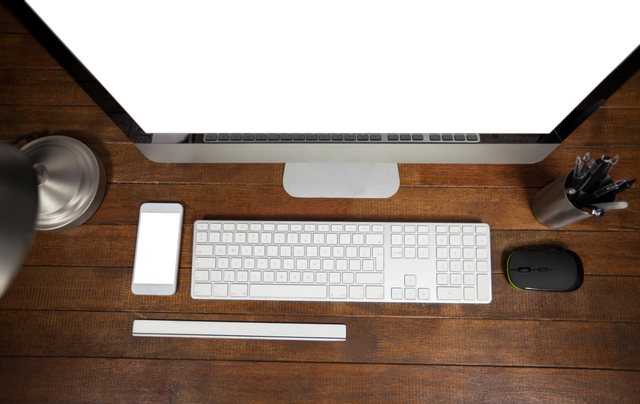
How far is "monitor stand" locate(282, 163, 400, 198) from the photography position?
0.68 metres

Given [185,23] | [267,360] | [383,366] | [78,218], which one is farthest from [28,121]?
[383,366]

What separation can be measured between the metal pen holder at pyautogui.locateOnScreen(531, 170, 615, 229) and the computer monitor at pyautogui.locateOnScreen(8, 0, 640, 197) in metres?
0.06

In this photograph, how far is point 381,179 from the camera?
0.69 m

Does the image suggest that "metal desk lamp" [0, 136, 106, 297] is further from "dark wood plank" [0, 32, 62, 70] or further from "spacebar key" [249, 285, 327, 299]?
"spacebar key" [249, 285, 327, 299]

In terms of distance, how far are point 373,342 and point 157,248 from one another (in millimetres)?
419

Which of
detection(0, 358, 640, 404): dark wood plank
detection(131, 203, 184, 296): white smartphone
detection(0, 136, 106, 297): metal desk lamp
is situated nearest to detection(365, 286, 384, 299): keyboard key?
detection(0, 358, 640, 404): dark wood plank

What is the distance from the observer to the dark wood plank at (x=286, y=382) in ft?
2.01

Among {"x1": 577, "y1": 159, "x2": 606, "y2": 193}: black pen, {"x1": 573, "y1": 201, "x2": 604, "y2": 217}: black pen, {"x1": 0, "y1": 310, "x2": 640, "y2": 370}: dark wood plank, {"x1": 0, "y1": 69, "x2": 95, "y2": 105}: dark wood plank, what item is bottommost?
{"x1": 0, "y1": 310, "x2": 640, "y2": 370}: dark wood plank

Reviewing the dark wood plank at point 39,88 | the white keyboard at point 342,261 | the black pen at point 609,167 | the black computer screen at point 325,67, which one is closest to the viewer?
the black computer screen at point 325,67

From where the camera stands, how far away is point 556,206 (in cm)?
61

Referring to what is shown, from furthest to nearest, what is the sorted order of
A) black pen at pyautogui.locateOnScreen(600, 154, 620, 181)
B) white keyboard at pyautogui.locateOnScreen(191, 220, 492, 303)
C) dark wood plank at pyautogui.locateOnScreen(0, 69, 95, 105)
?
dark wood plank at pyautogui.locateOnScreen(0, 69, 95, 105) < white keyboard at pyautogui.locateOnScreen(191, 220, 492, 303) < black pen at pyautogui.locateOnScreen(600, 154, 620, 181)

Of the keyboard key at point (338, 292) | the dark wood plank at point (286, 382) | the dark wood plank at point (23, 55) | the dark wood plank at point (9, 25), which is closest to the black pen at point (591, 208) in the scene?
the dark wood plank at point (286, 382)

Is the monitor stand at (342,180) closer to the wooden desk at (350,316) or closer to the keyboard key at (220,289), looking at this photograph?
the wooden desk at (350,316)

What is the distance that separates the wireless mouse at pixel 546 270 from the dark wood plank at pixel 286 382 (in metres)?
0.14
